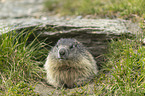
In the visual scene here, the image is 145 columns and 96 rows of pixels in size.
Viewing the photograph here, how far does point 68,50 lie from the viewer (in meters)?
3.62

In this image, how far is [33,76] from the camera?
166 inches

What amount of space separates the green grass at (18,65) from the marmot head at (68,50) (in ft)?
2.57

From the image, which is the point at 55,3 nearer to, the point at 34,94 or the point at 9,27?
the point at 9,27

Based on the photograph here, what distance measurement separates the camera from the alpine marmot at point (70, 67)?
3713 mm

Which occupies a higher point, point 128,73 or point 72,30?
point 72,30

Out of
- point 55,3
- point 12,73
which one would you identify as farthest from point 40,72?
point 55,3

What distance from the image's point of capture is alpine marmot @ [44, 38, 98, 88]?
12.2 feet

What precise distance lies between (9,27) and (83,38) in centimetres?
197

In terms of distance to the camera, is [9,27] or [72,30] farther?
[72,30]

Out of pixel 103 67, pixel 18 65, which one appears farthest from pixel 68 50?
pixel 18 65

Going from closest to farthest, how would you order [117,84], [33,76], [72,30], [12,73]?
[117,84]
[12,73]
[33,76]
[72,30]

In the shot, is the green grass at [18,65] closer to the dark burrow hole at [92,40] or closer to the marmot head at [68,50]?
the dark burrow hole at [92,40]

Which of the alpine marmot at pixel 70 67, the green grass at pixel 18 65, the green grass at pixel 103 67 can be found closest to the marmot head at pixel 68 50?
the alpine marmot at pixel 70 67

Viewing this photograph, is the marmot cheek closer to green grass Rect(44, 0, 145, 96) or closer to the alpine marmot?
the alpine marmot
